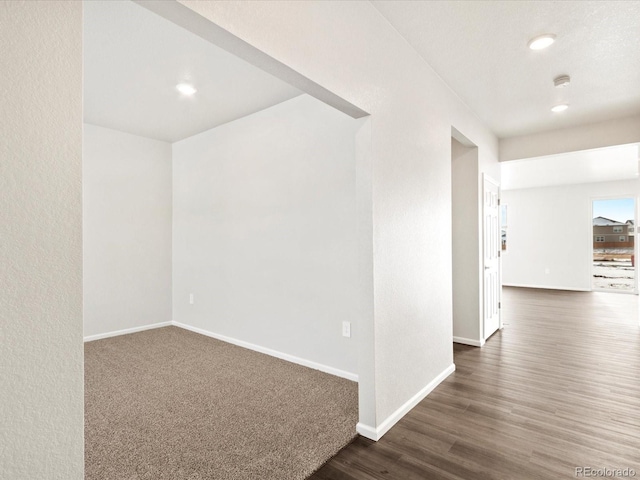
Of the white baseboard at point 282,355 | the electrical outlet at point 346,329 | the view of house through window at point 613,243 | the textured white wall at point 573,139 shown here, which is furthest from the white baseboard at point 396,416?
the view of house through window at point 613,243

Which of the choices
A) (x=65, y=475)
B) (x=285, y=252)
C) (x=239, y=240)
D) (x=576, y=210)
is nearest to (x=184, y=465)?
(x=65, y=475)

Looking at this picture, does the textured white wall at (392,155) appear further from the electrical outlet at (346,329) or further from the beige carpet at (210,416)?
the electrical outlet at (346,329)

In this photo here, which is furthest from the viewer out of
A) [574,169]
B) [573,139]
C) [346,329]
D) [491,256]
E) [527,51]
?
[574,169]

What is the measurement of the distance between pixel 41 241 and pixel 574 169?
826 centimetres

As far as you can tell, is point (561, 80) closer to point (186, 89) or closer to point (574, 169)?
point (186, 89)

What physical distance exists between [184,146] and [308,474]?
435cm

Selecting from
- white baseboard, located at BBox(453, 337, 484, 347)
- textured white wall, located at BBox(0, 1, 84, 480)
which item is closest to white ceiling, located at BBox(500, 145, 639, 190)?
white baseboard, located at BBox(453, 337, 484, 347)

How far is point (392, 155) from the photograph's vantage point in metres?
2.39

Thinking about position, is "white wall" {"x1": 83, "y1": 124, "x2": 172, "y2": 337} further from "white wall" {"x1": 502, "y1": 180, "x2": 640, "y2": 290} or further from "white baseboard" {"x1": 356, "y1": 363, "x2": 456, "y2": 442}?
"white wall" {"x1": 502, "y1": 180, "x2": 640, "y2": 290}

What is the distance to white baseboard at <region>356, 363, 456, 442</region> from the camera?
2.19m

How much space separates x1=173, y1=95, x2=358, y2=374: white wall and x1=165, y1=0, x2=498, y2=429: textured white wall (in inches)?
24.2

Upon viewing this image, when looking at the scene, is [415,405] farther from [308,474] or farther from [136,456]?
[136,456]

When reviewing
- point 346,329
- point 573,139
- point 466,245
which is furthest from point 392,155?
point 573,139

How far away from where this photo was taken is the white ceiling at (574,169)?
223 inches
